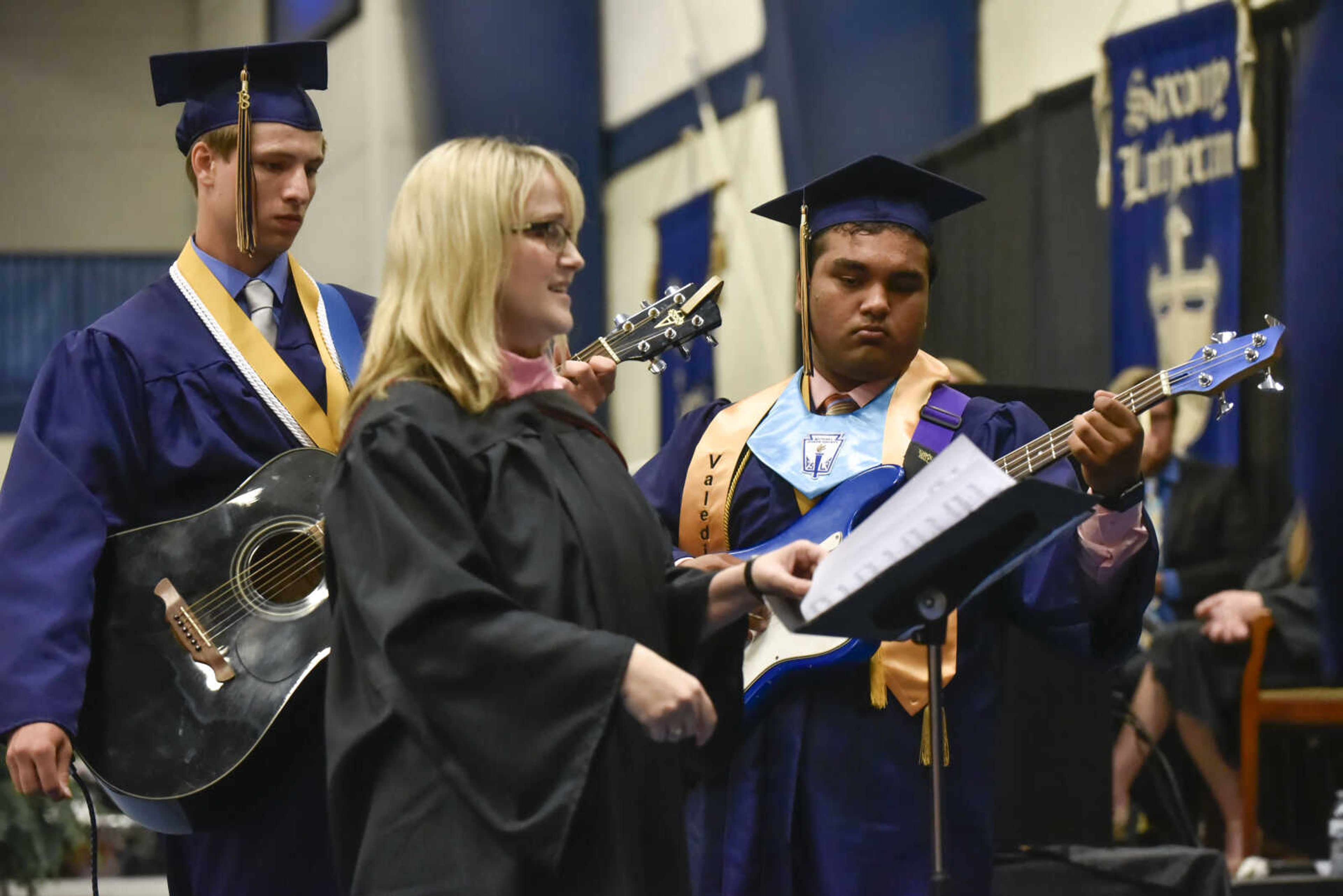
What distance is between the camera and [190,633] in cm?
274

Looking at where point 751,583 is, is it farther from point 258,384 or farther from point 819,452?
point 258,384

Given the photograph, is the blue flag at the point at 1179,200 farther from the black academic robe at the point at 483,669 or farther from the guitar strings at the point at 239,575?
the black academic robe at the point at 483,669

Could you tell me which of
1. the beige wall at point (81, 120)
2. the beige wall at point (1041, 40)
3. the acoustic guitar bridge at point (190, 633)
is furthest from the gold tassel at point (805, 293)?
the beige wall at point (81, 120)

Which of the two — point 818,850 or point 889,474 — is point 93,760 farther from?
point 889,474

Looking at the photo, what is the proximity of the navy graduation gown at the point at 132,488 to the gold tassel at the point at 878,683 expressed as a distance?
0.93m

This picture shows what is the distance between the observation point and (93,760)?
2.73m

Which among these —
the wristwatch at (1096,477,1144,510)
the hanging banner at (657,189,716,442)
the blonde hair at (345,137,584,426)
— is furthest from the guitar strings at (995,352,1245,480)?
the hanging banner at (657,189,716,442)

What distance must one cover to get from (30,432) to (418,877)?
1282mm

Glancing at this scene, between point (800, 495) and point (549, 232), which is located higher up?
point (549, 232)

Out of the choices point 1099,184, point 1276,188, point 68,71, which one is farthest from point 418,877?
point 68,71

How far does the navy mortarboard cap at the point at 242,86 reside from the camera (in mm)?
3072

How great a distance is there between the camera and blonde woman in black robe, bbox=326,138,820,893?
1.96 m

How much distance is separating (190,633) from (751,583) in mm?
1039

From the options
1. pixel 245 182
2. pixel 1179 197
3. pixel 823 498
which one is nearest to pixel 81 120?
pixel 1179 197
